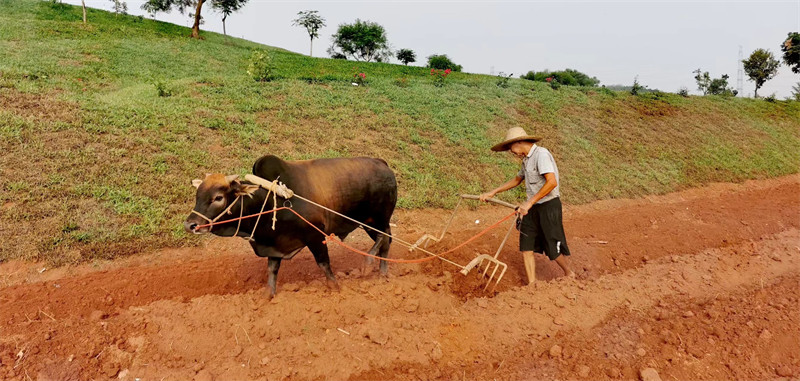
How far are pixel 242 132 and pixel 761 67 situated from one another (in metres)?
44.2

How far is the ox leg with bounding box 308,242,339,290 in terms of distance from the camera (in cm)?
501

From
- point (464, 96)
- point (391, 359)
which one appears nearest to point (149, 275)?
point (391, 359)

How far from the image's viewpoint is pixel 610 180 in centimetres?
1259

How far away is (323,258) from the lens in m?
5.13

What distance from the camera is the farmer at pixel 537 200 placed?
493 centimetres

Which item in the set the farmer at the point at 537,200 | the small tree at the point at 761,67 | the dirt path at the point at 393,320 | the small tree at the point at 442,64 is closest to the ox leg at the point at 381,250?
the dirt path at the point at 393,320

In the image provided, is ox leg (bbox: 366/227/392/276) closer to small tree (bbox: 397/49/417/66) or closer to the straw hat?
the straw hat

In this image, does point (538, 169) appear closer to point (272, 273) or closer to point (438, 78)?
point (272, 273)

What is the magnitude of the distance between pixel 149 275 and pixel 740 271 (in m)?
8.32

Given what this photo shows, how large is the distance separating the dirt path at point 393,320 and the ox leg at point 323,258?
5.7 inches

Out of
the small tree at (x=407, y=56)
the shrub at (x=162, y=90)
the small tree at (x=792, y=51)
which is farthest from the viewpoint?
the small tree at (x=407, y=56)

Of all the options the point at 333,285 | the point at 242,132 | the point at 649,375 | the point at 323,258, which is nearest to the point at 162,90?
the point at 242,132

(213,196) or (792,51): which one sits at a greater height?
(792,51)

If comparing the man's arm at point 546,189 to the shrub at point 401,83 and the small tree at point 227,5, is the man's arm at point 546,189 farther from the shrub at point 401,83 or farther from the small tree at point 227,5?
the small tree at point 227,5
